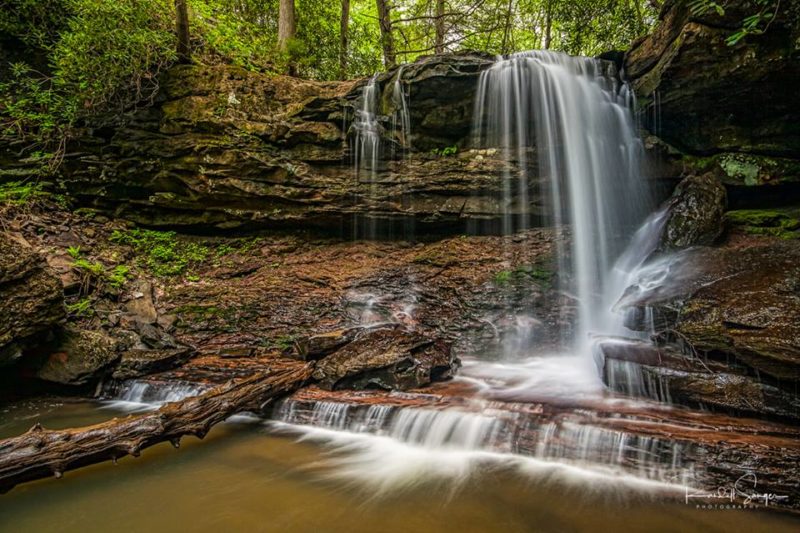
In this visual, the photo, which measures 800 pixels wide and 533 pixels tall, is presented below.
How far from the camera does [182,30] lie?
8.84m

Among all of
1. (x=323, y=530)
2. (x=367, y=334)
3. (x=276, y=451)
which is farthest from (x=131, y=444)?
(x=367, y=334)

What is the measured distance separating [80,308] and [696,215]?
10.9 metres

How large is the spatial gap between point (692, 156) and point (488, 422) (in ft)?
24.9

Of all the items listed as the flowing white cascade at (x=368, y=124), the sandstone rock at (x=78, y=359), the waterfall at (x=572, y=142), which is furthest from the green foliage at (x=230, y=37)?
the sandstone rock at (x=78, y=359)

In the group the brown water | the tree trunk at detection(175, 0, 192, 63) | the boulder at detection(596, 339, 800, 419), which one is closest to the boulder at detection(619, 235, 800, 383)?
the boulder at detection(596, 339, 800, 419)

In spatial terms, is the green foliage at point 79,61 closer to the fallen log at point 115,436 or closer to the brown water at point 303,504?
the fallen log at point 115,436

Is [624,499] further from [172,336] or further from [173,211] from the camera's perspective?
[173,211]

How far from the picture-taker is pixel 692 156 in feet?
Result: 25.9

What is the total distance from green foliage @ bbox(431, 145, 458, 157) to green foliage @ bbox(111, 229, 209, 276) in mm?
5922

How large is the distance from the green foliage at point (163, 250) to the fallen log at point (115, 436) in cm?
541

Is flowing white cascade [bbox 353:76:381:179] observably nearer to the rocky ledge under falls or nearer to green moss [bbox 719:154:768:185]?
the rocky ledge under falls

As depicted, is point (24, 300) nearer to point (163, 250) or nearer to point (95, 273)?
point (95, 273)

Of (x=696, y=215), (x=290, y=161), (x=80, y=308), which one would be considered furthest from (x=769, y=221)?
(x=80, y=308)

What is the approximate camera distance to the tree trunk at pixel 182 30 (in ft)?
28.1
